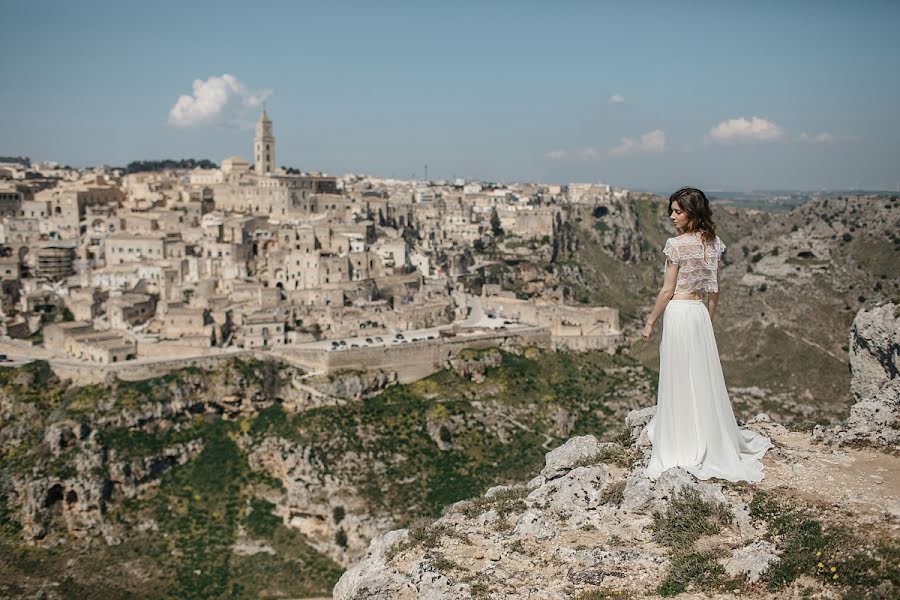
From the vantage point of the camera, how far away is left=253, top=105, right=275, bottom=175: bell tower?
8188 cm

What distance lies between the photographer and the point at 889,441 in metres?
10.9

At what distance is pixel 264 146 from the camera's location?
269 feet

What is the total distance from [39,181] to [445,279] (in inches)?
1991

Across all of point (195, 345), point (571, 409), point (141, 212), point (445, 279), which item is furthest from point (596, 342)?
point (141, 212)

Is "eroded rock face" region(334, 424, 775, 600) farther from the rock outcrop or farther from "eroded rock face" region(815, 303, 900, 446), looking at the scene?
"eroded rock face" region(815, 303, 900, 446)

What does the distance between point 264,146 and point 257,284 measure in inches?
1626

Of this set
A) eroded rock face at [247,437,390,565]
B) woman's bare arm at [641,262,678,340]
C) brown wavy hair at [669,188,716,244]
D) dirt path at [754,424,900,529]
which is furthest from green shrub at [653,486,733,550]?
eroded rock face at [247,437,390,565]

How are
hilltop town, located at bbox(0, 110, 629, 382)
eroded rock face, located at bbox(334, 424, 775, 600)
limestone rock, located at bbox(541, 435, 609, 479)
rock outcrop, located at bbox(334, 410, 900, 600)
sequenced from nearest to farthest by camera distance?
rock outcrop, located at bbox(334, 410, 900, 600) → eroded rock face, located at bbox(334, 424, 775, 600) → limestone rock, located at bbox(541, 435, 609, 479) → hilltop town, located at bbox(0, 110, 629, 382)

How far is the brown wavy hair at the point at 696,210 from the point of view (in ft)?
30.3

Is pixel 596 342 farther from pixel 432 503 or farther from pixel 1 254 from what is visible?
pixel 1 254

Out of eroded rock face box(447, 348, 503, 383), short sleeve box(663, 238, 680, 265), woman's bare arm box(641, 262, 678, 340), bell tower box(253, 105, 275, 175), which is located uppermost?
bell tower box(253, 105, 275, 175)

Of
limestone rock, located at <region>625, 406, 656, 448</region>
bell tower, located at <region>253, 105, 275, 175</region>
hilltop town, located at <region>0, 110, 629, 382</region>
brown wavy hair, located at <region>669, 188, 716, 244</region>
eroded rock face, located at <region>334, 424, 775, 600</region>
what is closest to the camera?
eroded rock face, located at <region>334, 424, 775, 600</region>

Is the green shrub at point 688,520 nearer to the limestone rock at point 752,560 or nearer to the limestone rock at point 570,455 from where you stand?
the limestone rock at point 752,560

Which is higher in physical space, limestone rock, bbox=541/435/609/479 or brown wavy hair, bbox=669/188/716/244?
brown wavy hair, bbox=669/188/716/244
